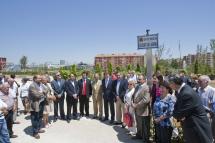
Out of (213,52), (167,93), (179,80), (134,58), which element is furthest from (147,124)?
(134,58)

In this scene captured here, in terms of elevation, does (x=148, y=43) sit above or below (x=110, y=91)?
above

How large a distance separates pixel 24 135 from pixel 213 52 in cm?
2834

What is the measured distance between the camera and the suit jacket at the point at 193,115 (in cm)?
538

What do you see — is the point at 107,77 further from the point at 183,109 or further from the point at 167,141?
the point at 183,109

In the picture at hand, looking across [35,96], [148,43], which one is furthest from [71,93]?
[148,43]

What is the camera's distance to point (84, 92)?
1269 cm

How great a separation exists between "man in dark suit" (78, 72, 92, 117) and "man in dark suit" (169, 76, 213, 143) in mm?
7467

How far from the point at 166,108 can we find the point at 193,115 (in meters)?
1.94

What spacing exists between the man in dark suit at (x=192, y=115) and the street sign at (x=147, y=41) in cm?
451

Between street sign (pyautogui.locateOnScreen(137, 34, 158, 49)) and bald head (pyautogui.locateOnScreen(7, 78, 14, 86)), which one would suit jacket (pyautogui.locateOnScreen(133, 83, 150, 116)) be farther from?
bald head (pyautogui.locateOnScreen(7, 78, 14, 86))

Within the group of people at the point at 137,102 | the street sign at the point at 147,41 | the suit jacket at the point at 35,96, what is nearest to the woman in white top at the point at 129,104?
the group of people at the point at 137,102

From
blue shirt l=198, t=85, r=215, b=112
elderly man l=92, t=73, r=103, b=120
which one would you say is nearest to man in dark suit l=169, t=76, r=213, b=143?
blue shirt l=198, t=85, r=215, b=112

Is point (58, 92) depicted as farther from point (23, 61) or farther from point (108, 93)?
point (23, 61)

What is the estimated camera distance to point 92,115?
524 inches
